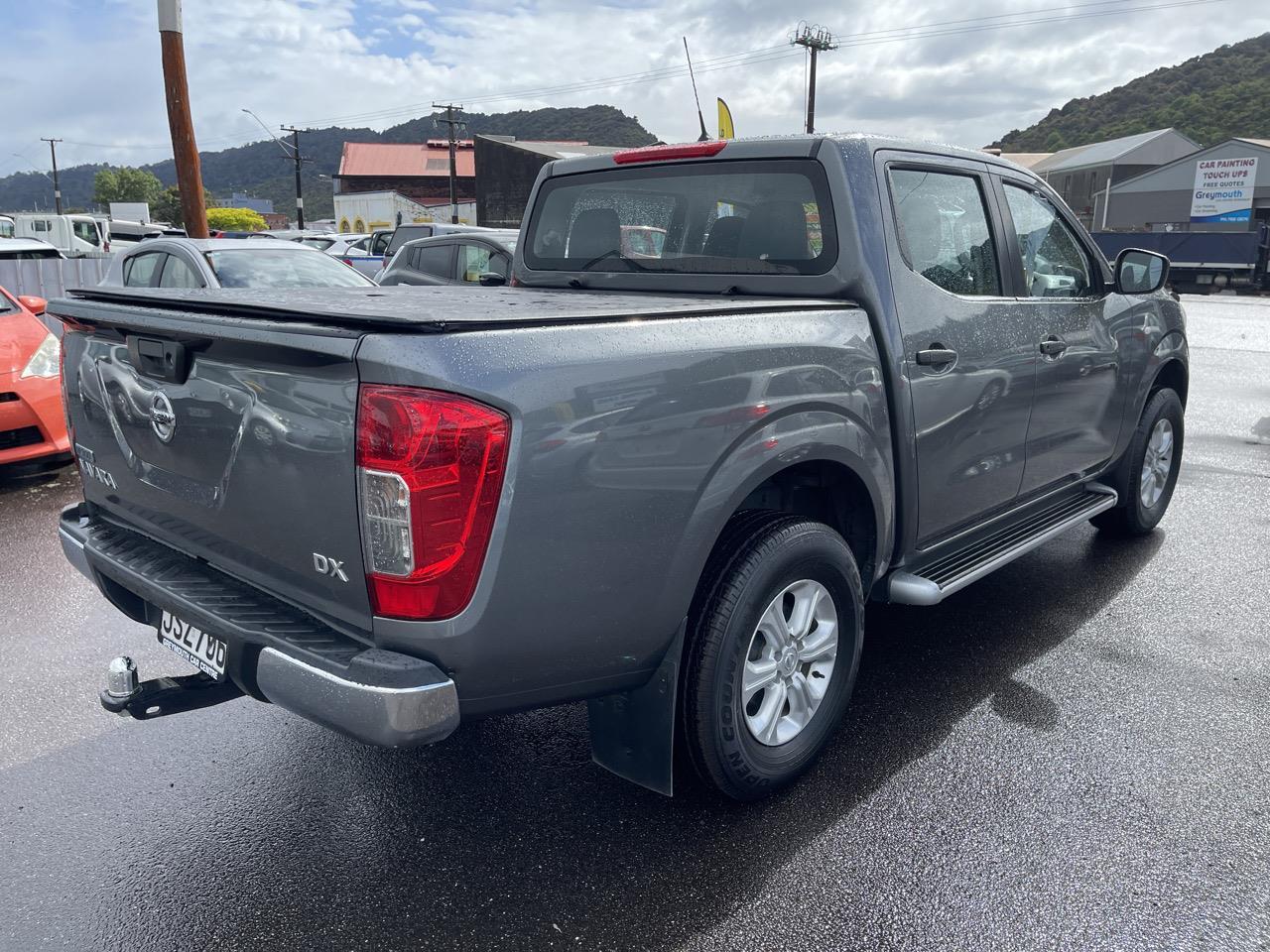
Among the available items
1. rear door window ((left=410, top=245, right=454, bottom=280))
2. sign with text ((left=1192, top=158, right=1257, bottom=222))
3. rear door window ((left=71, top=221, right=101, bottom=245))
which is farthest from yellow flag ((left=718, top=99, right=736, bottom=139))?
sign with text ((left=1192, top=158, right=1257, bottom=222))

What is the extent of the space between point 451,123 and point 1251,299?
44.8 m

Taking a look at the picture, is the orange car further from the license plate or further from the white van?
the white van

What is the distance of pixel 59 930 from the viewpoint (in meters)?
2.26

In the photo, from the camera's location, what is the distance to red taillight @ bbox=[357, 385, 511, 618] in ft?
6.25

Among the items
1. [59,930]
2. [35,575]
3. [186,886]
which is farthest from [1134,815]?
[35,575]

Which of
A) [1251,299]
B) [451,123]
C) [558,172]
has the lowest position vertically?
[1251,299]

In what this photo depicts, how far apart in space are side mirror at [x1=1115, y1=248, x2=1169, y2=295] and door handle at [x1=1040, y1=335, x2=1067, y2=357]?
2.37 feet

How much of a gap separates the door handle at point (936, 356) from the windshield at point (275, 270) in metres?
6.29

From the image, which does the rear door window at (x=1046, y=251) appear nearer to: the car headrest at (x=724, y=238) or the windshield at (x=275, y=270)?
the car headrest at (x=724, y=238)

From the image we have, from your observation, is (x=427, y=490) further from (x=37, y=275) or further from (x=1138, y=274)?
(x=37, y=275)

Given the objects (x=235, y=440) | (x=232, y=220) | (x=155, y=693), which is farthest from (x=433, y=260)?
(x=232, y=220)

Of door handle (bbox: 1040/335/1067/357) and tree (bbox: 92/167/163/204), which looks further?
tree (bbox: 92/167/163/204)

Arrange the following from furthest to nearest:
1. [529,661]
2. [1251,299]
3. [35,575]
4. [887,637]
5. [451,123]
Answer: [451,123], [1251,299], [35,575], [887,637], [529,661]

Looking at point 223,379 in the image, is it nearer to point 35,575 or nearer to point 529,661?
point 529,661
